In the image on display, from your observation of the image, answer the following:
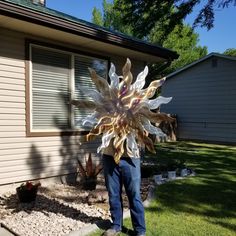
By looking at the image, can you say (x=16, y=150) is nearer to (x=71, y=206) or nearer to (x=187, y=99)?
(x=71, y=206)

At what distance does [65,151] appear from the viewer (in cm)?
732

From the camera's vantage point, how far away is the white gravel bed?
4531 millimetres

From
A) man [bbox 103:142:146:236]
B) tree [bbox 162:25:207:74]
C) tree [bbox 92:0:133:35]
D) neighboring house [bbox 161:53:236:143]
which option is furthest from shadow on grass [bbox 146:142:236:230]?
tree [bbox 92:0:133:35]

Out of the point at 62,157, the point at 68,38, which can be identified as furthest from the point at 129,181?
the point at 68,38

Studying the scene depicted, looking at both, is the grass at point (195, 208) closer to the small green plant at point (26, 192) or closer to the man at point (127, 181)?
the man at point (127, 181)

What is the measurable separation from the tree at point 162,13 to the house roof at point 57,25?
172 inches

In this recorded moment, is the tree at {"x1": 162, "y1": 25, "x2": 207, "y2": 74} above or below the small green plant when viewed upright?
above

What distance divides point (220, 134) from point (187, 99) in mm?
2764

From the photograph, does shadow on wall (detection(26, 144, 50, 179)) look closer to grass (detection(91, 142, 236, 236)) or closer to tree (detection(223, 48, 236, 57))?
grass (detection(91, 142, 236, 236))

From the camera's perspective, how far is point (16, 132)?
21.3 feet

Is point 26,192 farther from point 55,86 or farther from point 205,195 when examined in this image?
point 205,195

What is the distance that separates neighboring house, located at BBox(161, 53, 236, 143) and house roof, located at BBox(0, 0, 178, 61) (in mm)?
9696

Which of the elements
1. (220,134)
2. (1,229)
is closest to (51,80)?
(1,229)

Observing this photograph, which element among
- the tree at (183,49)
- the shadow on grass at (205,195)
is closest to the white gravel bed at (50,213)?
the shadow on grass at (205,195)
